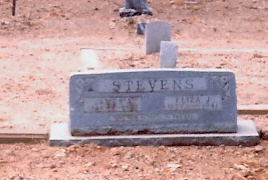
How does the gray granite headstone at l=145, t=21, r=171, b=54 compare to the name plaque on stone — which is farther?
the gray granite headstone at l=145, t=21, r=171, b=54

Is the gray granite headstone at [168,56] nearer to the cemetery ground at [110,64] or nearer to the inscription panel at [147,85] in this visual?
the cemetery ground at [110,64]

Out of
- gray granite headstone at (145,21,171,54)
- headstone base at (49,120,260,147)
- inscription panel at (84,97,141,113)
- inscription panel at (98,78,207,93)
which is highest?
gray granite headstone at (145,21,171,54)

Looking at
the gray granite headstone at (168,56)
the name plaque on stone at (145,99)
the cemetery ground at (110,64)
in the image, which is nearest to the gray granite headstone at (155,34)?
the cemetery ground at (110,64)

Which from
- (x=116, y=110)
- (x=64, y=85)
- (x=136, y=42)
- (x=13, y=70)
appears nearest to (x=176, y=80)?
(x=116, y=110)

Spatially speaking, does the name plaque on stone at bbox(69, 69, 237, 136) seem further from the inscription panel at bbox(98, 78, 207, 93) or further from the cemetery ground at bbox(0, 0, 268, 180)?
the cemetery ground at bbox(0, 0, 268, 180)

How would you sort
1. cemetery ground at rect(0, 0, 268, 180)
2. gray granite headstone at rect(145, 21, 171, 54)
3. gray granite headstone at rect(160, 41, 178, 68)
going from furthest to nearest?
1. gray granite headstone at rect(145, 21, 171, 54)
2. gray granite headstone at rect(160, 41, 178, 68)
3. cemetery ground at rect(0, 0, 268, 180)

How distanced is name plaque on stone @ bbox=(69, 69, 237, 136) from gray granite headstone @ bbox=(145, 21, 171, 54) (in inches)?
186

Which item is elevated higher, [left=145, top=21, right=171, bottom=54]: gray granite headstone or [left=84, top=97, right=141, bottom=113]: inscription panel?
[left=145, top=21, right=171, bottom=54]: gray granite headstone

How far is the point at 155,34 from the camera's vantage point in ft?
36.7

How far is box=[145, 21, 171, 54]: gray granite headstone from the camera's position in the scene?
36.3ft

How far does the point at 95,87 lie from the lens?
6.30 m

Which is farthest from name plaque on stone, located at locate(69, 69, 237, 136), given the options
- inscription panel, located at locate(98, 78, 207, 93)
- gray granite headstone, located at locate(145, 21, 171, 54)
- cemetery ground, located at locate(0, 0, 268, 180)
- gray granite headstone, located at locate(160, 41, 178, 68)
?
gray granite headstone, located at locate(145, 21, 171, 54)

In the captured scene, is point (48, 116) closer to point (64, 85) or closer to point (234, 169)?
point (64, 85)

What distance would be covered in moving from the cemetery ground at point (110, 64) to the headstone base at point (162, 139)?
8cm
